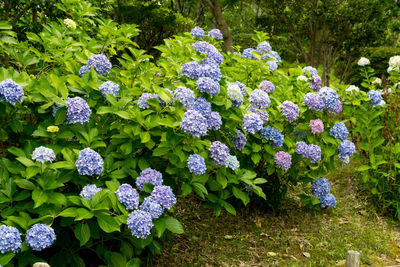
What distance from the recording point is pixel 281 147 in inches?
127

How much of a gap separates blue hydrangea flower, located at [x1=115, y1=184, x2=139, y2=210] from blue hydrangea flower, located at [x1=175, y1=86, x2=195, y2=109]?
0.58 metres

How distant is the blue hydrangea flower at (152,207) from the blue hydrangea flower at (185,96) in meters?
0.57

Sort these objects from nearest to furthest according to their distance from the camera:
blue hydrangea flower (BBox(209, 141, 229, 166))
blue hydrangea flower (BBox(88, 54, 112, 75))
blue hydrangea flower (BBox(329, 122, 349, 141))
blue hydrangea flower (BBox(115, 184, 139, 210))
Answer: blue hydrangea flower (BBox(115, 184, 139, 210)) → blue hydrangea flower (BBox(209, 141, 229, 166)) → blue hydrangea flower (BBox(88, 54, 112, 75)) → blue hydrangea flower (BBox(329, 122, 349, 141))

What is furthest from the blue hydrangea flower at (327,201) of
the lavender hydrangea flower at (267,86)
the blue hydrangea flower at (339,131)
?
the lavender hydrangea flower at (267,86)

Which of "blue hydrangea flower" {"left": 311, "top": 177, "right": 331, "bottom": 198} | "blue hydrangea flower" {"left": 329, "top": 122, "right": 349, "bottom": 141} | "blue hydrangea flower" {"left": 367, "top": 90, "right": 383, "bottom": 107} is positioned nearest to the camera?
"blue hydrangea flower" {"left": 329, "top": 122, "right": 349, "bottom": 141}

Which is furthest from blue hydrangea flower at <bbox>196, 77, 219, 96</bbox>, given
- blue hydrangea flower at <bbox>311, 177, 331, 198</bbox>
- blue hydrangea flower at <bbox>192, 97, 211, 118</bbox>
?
blue hydrangea flower at <bbox>311, 177, 331, 198</bbox>

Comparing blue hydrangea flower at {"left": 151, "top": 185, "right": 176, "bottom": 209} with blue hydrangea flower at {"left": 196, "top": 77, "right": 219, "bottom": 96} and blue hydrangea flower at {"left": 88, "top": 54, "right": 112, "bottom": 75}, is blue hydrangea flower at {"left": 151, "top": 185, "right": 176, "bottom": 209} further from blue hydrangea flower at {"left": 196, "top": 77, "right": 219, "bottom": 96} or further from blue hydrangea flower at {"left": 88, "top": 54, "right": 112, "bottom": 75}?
blue hydrangea flower at {"left": 88, "top": 54, "right": 112, "bottom": 75}

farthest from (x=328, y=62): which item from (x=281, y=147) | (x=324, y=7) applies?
(x=281, y=147)

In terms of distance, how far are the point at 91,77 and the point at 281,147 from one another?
1.69 metres

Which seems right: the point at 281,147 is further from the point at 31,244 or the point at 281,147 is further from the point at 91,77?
the point at 31,244

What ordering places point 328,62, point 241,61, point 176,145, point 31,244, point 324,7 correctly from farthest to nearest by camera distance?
point 328,62 → point 324,7 → point 241,61 → point 176,145 → point 31,244

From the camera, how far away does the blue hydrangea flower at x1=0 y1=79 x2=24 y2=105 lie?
1949 mm

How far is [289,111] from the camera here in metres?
2.96

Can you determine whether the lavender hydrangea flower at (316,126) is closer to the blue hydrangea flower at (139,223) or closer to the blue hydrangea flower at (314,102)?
the blue hydrangea flower at (314,102)
